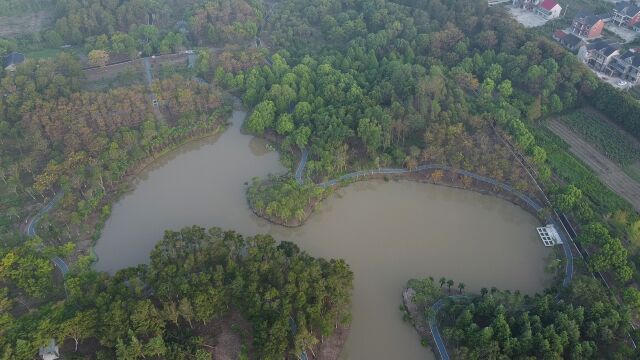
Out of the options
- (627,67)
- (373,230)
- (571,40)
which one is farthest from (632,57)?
(373,230)

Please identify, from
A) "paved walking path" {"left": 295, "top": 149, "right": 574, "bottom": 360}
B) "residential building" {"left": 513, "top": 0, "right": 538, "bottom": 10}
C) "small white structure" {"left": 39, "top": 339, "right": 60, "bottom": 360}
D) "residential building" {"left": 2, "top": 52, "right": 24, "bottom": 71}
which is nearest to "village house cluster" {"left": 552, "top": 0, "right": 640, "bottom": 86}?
"residential building" {"left": 513, "top": 0, "right": 538, "bottom": 10}

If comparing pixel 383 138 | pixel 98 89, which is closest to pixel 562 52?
pixel 383 138

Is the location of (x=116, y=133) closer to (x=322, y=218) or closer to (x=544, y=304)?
(x=322, y=218)

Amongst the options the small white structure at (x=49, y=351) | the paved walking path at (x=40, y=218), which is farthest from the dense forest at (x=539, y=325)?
the paved walking path at (x=40, y=218)

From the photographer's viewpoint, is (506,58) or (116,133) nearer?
(116,133)

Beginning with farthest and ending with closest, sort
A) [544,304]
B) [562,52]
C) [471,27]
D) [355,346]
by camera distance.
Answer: [471,27], [562,52], [355,346], [544,304]

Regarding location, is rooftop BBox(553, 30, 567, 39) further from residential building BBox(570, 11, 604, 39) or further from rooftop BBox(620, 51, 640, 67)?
rooftop BBox(620, 51, 640, 67)
